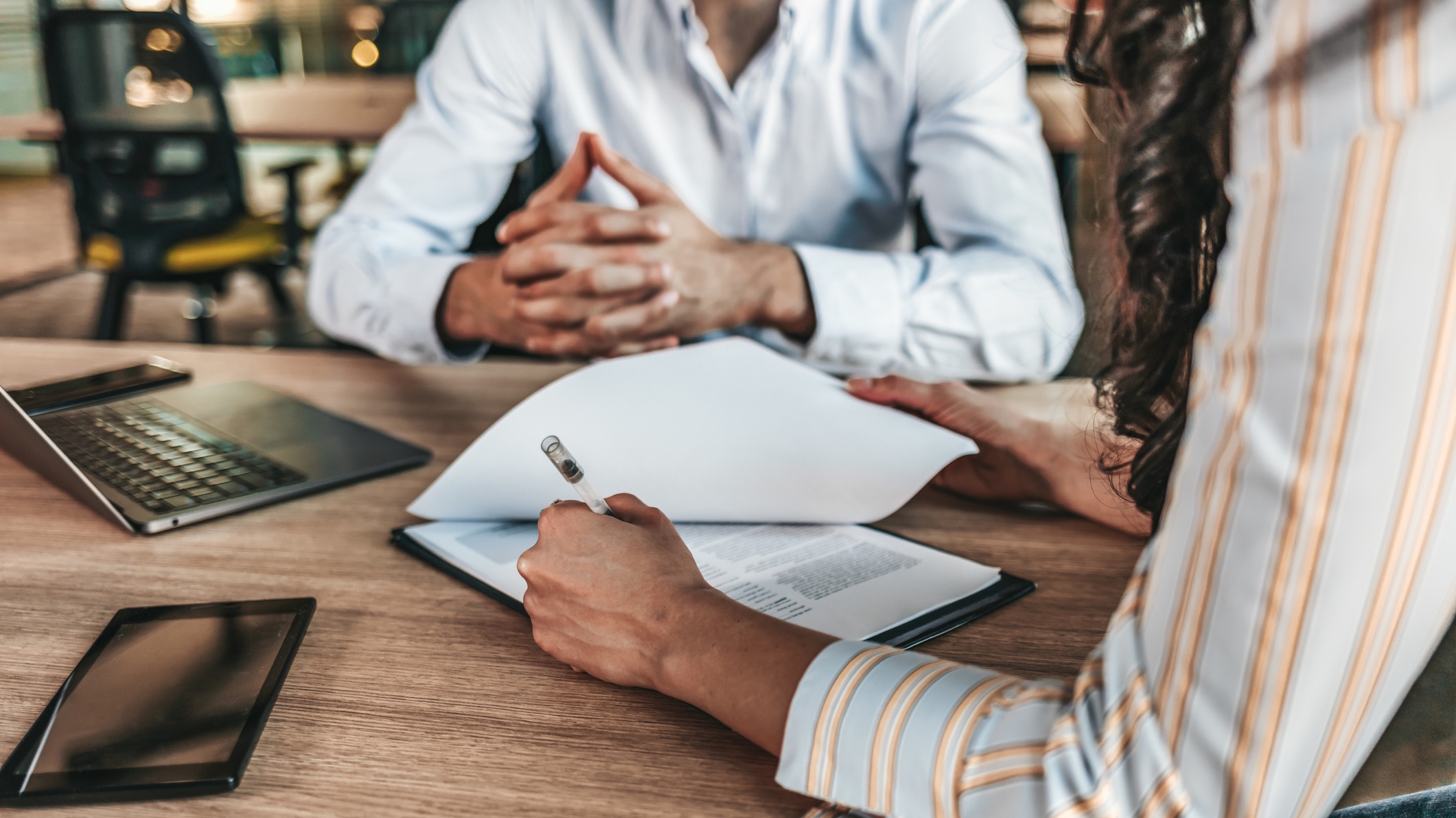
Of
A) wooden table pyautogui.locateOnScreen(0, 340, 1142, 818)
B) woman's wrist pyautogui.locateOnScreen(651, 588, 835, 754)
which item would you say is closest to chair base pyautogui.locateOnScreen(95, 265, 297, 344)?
wooden table pyautogui.locateOnScreen(0, 340, 1142, 818)

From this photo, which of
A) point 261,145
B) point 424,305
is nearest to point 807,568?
point 424,305

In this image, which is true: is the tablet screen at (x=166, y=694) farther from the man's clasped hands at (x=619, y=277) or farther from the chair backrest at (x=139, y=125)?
the chair backrest at (x=139, y=125)

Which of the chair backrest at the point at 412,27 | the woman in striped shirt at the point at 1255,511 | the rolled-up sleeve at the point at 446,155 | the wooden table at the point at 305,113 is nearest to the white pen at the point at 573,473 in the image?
the woman in striped shirt at the point at 1255,511

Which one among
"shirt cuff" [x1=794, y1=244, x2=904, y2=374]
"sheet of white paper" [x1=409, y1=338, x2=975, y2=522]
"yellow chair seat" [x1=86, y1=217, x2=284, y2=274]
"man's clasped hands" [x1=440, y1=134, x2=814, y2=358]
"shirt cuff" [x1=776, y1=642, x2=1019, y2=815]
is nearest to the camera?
"shirt cuff" [x1=776, y1=642, x2=1019, y2=815]

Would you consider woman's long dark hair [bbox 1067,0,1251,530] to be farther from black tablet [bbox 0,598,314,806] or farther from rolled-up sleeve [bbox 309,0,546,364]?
rolled-up sleeve [bbox 309,0,546,364]

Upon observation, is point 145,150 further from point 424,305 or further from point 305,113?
point 424,305

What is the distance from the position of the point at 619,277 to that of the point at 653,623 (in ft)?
1.76

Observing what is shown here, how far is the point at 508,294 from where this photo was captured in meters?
1.02

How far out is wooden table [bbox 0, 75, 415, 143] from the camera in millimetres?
2787

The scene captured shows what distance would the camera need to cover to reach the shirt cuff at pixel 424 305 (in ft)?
3.66

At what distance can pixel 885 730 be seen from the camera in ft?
1.29

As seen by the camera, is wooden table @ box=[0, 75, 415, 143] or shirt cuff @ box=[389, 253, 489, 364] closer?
shirt cuff @ box=[389, 253, 489, 364]

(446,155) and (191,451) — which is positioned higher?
(446,155)

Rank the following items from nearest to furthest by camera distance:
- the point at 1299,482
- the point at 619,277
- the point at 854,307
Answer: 1. the point at 1299,482
2. the point at 619,277
3. the point at 854,307
